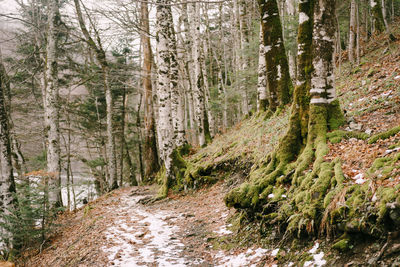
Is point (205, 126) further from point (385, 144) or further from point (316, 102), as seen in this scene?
point (385, 144)

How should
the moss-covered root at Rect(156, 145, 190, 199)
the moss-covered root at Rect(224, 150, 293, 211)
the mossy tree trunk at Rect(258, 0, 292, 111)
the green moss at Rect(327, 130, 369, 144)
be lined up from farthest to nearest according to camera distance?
the moss-covered root at Rect(156, 145, 190, 199) → the mossy tree trunk at Rect(258, 0, 292, 111) → the moss-covered root at Rect(224, 150, 293, 211) → the green moss at Rect(327, 130, 369, 144)

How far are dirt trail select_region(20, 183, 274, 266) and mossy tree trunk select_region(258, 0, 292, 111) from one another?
3770 mm

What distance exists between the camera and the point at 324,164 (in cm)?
412

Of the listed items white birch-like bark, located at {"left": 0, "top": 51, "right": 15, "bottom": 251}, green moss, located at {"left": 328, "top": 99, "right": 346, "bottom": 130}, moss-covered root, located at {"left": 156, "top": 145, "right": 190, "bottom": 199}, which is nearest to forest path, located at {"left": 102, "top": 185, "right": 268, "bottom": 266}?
moss-covered root, located at {"left": 156, "top": 145, "right": 190, "bottom": 199}

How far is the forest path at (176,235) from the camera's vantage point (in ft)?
14.6

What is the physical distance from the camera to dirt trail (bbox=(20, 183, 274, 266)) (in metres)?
4.52

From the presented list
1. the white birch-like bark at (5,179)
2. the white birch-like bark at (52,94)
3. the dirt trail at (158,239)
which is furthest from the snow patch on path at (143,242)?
the white birch-like bark at (52,94)

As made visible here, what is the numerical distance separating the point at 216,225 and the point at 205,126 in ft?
31.8

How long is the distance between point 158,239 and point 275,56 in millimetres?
6562

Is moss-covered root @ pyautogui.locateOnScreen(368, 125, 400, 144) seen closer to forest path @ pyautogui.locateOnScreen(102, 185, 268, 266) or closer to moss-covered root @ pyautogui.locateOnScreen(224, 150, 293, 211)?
moss-covered root @ pyautogui.locateOnScreen(224, 150, 293, 211)

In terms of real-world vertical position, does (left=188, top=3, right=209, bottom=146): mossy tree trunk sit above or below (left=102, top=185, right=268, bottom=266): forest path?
above

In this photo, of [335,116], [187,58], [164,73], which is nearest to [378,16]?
[164,73]

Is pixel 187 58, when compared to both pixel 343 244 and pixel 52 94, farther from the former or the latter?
pixel 343 244

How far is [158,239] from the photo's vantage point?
5.68 meters
